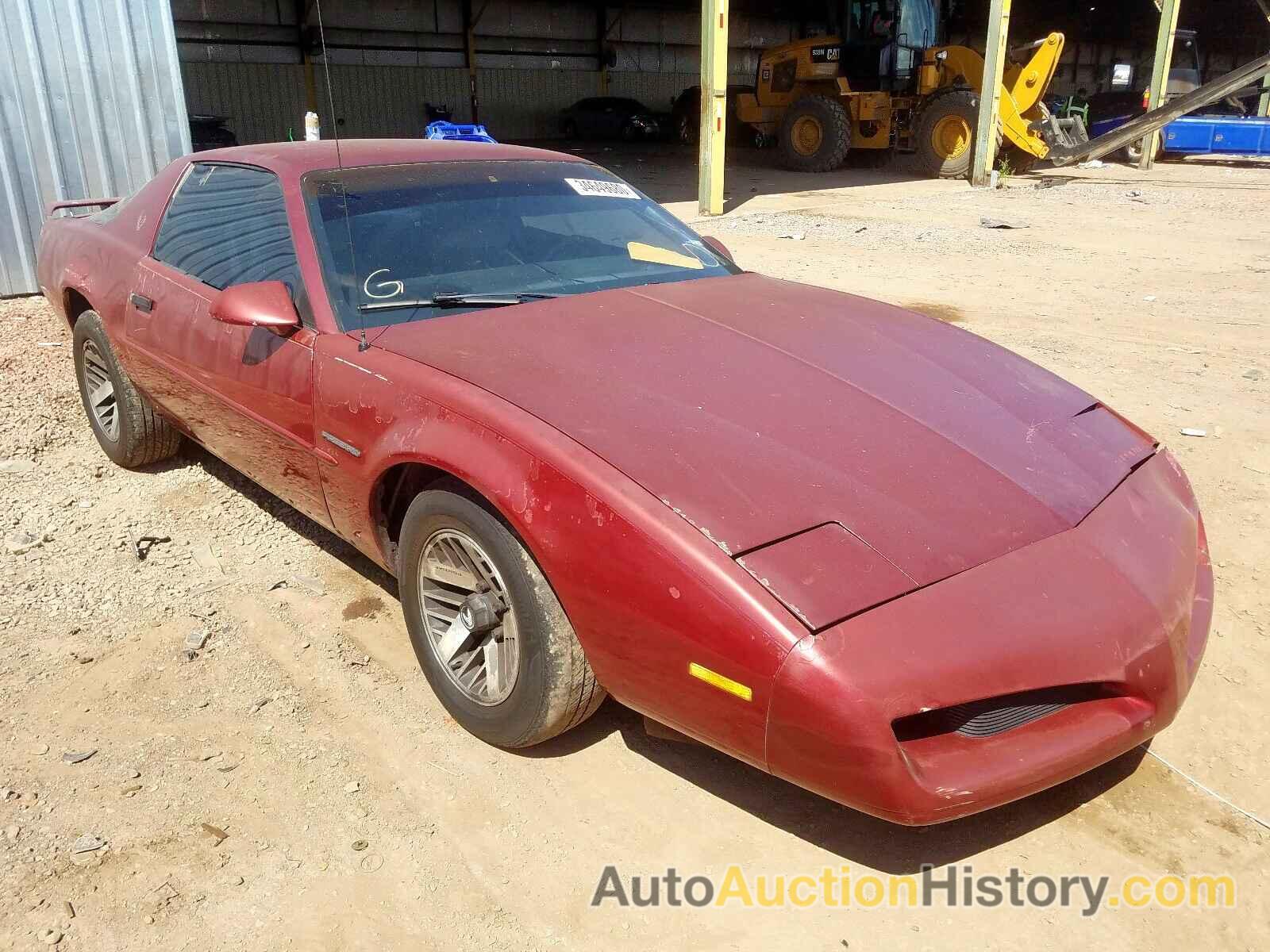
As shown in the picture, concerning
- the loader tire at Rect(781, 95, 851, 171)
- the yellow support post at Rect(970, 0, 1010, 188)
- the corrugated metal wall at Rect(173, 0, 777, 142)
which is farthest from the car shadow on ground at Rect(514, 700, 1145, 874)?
the corrugated metal wall at Rect(173, 0, 777, 142)

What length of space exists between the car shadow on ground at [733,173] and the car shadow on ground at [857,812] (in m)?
11.5

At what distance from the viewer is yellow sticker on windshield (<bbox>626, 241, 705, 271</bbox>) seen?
3279mm

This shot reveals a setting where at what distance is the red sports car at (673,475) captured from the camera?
1.78m

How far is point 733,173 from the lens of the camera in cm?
1856

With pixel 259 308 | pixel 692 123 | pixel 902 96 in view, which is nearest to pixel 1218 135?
pixel 902 96

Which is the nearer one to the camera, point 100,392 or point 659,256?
point 659,256

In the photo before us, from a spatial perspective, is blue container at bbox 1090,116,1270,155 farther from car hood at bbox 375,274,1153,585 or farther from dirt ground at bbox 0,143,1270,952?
car hood at bbox 375,274,1153,585

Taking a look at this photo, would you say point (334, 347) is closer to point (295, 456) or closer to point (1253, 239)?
point (295, 456)

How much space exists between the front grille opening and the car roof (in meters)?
2.29

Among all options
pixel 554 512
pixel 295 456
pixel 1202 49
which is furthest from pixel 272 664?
pixel 1202 49

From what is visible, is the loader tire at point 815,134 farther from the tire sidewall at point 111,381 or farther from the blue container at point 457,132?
the tire sidewall at point 111,381

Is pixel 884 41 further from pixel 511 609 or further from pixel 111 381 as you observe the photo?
pixel 511 609

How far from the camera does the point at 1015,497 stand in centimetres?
211

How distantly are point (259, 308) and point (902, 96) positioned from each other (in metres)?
17.7
